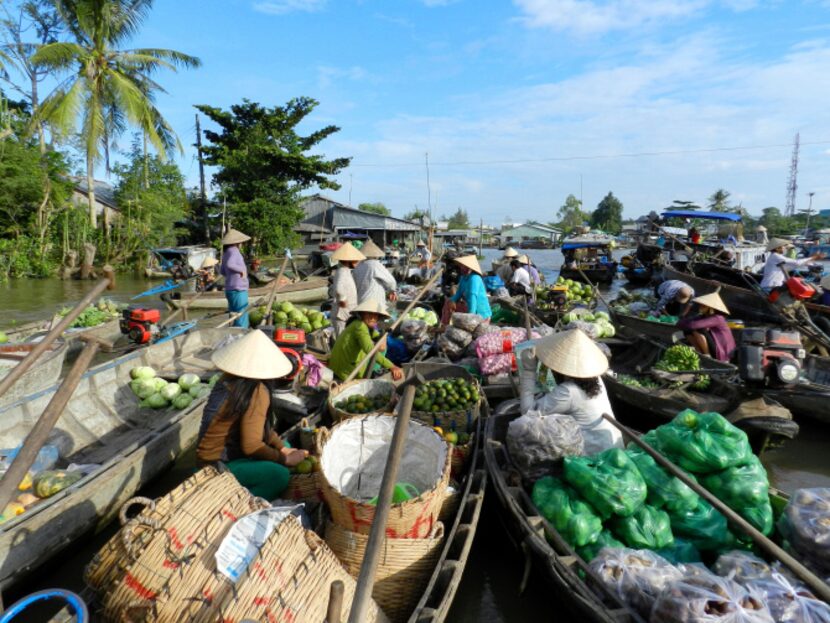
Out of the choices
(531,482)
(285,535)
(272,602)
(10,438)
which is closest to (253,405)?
(285,535)

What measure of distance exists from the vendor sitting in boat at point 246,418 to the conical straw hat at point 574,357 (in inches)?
74.2

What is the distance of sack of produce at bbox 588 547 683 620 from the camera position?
2.29 m

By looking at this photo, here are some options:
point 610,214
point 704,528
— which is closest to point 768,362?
point 704,528

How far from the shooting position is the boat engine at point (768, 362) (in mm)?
4512

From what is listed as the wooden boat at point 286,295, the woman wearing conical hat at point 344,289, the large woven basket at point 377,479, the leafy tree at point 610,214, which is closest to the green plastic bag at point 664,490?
the large woven basket at point 377,479

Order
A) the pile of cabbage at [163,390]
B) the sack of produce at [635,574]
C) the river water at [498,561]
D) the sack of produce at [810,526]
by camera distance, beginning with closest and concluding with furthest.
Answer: the sack of produce at [635,574] → the sack of produce at [810,526] → the river water at [498,561] → the pile of cabbage at [163,390]

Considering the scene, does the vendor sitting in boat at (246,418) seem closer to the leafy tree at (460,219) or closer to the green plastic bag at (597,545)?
the green plastic bag at (597,545)

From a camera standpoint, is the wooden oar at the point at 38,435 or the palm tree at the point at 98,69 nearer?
the wooden oar at the point at 38,435

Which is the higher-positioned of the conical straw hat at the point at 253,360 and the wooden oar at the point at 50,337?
the wooden oar at the point at 50,337

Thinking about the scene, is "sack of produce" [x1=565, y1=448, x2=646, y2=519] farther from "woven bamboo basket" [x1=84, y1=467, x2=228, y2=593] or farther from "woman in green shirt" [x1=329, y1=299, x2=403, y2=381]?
"woman in green shirt" [x1=329, y1=299, x2=403, y2=381]

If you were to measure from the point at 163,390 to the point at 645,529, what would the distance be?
201 inches

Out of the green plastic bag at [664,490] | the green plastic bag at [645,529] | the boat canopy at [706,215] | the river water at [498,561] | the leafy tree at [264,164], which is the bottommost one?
the river water at [498,561]

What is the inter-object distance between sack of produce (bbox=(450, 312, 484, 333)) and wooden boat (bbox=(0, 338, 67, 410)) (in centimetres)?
520

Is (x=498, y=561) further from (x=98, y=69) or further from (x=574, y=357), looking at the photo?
(x=98, y=69)
